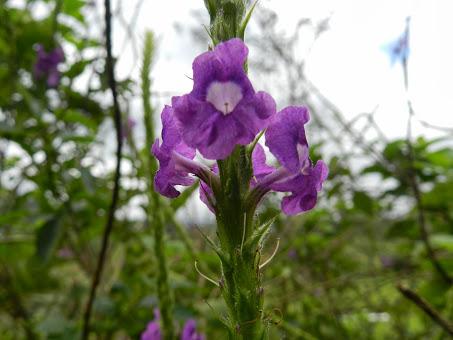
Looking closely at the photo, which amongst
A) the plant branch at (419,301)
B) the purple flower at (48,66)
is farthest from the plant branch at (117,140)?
the purple flower at (48,66)

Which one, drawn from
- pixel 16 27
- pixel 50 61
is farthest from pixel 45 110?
pixel 16 27

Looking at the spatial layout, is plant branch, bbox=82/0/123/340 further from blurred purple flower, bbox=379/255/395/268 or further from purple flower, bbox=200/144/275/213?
blurred purple flower, bbox=379/255/395/268

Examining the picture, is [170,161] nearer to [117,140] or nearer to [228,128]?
[228,128]

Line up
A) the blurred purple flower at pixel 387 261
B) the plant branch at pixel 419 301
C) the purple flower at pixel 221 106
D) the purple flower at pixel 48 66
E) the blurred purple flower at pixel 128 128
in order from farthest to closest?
the blurred purple flower at pixel 387 261
the purple flower at pixel 48 66
the blurred purple flower at pixel 128 128
the plant branch at pixel 419 301
the purple flower at pixel 221 106

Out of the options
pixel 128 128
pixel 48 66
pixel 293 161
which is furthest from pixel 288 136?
pixel 48 66

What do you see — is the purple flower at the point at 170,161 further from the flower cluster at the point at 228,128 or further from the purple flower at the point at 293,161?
the purple flower at the point at 293,161

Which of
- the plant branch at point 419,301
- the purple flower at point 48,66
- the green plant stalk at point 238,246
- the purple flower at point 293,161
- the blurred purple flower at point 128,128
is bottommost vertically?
the plant branch at point 419,301
